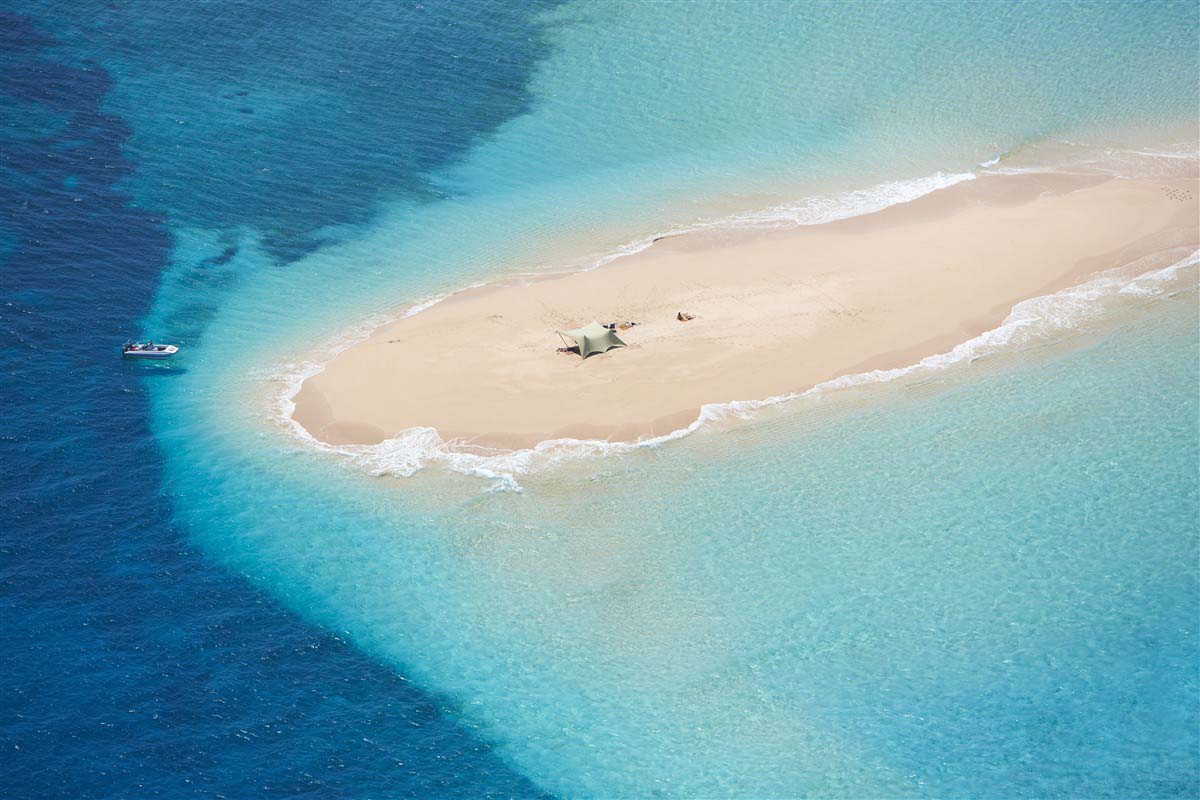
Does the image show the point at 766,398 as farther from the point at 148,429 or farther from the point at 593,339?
the point at 148,429

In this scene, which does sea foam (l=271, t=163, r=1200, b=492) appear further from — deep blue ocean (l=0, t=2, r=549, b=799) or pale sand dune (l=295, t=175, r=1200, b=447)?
deep blue ocean (l=0, t=2, r=549, b=799)

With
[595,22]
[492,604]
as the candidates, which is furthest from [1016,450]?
[595,22]

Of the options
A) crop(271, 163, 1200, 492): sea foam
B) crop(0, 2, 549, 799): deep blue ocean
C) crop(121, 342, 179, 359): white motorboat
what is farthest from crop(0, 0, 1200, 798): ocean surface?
crop(121, 342, 179, 359): white motorboat

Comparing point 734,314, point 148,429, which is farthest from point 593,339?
point 148,429

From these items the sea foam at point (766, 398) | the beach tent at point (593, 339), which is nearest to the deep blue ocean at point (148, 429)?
the sea foam at point (766, 398)

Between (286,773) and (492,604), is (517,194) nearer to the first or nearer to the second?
(492,604)

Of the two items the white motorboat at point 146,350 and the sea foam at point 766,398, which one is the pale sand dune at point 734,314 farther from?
the white motorboat at point 146,350
